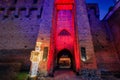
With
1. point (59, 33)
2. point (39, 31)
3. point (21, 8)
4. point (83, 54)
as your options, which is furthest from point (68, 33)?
point (21, 8)

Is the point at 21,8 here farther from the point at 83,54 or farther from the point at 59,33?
the point at 83,54

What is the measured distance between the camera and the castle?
736cm

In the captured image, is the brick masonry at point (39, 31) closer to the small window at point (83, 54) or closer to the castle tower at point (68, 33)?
the castle tower at point (68, 33)

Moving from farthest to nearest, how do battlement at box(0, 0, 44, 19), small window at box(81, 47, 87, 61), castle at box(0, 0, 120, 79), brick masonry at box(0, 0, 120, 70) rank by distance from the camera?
1. battlement at box(0, 0, 44, 19)
2. brick masonry at box(0, 0, 120, 70)
3. castle at box(0, 0, 120, 79)
4. small window at box(81, 47, 87, 61)

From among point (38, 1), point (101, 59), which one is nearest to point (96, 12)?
point (101, 59)

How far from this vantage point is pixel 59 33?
35.8 feet

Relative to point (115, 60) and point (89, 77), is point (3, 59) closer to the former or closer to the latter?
point (89, 77)

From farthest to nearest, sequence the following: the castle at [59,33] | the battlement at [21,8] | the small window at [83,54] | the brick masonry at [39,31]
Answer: the battlement at [21,8] < the brick masonry at [39,31] < the castle at [59,33] < the small window at [83,54]

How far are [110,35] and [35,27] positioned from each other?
21.3ft

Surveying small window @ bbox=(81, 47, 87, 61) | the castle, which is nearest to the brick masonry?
the castle

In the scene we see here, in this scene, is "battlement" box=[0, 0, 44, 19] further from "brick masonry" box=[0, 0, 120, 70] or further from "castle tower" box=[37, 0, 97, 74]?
"castle tower" box=[37, 0, 97, 74]

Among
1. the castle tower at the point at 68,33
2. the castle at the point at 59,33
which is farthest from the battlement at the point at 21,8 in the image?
the castle tower at the point at 68,33

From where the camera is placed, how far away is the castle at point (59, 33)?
7359mm

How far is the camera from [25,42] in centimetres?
1005
